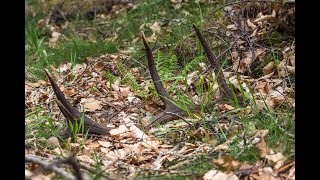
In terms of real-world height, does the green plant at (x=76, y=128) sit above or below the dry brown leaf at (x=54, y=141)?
above

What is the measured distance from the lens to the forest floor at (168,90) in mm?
2646

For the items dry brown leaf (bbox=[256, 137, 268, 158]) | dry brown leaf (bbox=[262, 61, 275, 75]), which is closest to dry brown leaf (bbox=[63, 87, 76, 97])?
dry brown leaf (bbox=[262, 61, 275, 75])

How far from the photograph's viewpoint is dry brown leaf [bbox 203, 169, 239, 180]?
2379mm

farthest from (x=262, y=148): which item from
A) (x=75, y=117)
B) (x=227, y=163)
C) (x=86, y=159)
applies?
(x=75, y=117)

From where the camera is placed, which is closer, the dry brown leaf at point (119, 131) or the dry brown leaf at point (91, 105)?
the dry brown leaf at point (119, 131)

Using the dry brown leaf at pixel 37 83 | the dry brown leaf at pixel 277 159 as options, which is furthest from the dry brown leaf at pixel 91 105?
the dry brown leaf at pixel 277 159

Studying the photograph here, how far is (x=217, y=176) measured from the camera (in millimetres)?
2404

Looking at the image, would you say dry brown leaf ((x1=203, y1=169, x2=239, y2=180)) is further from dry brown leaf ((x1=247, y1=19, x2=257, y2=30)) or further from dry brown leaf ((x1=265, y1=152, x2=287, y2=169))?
dry brown leaf ((x1=247, y1=19, x2=257, y2=30))

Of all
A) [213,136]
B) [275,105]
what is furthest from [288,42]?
[213,136]

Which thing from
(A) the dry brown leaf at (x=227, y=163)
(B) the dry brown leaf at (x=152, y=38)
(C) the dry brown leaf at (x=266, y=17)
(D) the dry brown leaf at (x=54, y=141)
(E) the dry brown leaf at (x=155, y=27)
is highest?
(C) the dry brown leaf at (x=266, y=17)

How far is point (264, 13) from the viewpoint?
16.1 feet

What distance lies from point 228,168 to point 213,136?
0.62m

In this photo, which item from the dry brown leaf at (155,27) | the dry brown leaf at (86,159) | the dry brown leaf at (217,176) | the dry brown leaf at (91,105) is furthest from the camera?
the dry brown leaf at (155,27)

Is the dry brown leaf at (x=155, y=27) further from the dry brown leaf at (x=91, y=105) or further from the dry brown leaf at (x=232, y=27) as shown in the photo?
the dry brown leaf at (x=91, y=105)
